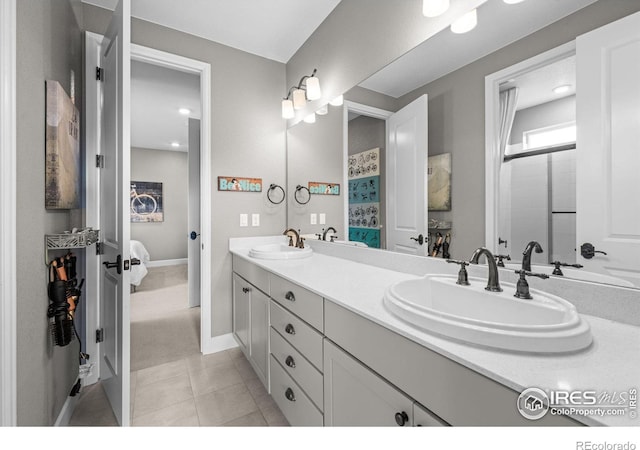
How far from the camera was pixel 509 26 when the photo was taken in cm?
107

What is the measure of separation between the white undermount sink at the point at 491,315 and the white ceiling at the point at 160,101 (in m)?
3.18

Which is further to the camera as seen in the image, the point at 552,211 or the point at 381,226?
the point at 381,226

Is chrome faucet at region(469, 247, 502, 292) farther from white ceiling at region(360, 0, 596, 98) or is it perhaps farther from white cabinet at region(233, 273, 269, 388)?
white cabinet at region(233, 273, 269, 388)

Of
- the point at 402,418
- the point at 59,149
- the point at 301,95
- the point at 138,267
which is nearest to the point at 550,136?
the point at 402,418

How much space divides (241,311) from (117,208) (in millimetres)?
1145

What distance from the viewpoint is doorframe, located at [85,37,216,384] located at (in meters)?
1.93

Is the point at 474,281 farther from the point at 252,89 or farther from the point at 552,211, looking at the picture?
the point at 252,89

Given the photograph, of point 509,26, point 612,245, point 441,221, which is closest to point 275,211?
point 441,221

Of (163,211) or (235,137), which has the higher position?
(235,137)

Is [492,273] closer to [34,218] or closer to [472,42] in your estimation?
[472,42]

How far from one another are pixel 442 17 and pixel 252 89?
1779 millimetres

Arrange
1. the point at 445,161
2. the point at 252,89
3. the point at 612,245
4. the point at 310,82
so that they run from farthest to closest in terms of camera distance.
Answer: the point at 252,89 → the point at 310,82 → the point at 445,161 → the point at 612,245

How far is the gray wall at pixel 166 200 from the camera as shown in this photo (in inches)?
239

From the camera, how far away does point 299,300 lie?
135cm
